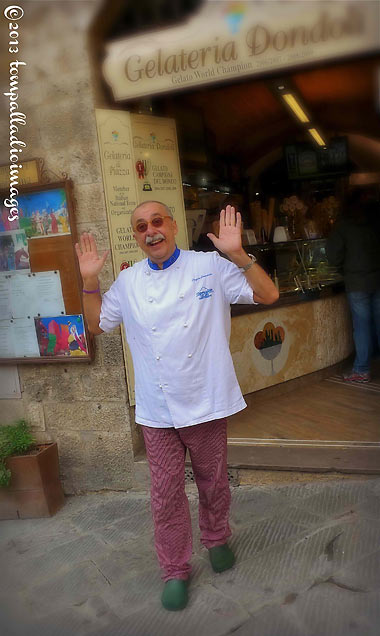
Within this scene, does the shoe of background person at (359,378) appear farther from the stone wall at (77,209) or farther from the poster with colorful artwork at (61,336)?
the poster with colorful artwork at (61,336)

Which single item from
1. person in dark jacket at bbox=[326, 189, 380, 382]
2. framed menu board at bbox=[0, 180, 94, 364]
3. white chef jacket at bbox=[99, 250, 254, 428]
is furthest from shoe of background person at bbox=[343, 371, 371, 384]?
white chef jacket at bbox=[99, 250, 254, 428]

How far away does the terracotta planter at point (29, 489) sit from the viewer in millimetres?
4129

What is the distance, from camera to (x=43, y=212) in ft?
14.2

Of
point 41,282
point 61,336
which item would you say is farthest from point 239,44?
point 61,336

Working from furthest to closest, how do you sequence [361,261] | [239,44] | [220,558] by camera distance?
[361,261] → [239,44] → [220,558]

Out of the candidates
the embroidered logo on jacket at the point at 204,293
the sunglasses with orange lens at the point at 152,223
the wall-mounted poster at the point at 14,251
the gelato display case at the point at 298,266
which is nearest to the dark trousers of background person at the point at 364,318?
the gelato display case at the point at 298,266

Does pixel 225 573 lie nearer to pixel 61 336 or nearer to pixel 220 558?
pixel 220 558

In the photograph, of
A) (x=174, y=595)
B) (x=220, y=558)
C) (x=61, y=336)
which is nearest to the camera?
(x=174, y=595)

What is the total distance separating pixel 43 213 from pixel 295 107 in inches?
168

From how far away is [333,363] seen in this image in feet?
21.2

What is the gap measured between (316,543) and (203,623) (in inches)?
34.4

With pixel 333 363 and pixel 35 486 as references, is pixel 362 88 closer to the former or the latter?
pixel 333 363

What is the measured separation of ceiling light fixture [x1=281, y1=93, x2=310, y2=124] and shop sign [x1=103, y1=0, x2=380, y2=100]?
315 cm

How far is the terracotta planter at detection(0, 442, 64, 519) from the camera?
4.13 metres
